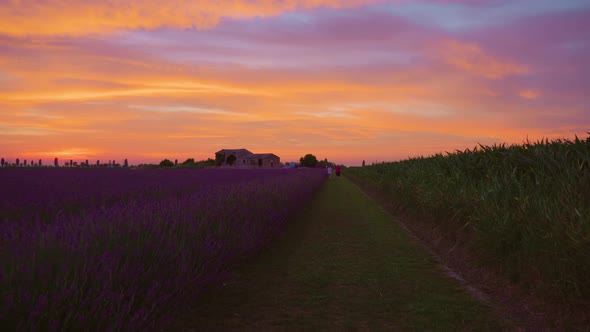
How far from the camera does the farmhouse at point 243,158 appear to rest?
94744mm

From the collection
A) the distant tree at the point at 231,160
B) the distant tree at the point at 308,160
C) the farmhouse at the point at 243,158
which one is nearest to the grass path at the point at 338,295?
the farmhouse at the point at 243,158

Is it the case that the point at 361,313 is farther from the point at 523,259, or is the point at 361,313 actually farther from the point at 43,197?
the point at 43,197

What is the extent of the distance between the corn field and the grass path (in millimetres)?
890

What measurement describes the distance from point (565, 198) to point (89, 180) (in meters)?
10.2

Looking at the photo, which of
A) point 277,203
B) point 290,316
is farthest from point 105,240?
point 277,203

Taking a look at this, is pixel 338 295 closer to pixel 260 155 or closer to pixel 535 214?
pixel 535 214

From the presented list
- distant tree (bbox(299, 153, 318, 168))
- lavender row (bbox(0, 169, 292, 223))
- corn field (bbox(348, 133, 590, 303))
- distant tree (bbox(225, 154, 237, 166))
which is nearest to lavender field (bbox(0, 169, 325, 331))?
lavender row (bbox(0, 169, 292, 223))

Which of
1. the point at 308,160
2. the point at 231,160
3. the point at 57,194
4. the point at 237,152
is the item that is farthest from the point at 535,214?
the point at 308,160

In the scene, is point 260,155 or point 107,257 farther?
point 260,155

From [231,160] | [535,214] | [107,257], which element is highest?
[231,160]

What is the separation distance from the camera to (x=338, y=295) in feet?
18.9

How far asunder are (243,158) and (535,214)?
93915mm

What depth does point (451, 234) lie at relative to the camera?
9.38 m

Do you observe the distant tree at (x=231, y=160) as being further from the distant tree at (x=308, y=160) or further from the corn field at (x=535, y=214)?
the corn field at (x=535, y=214)
